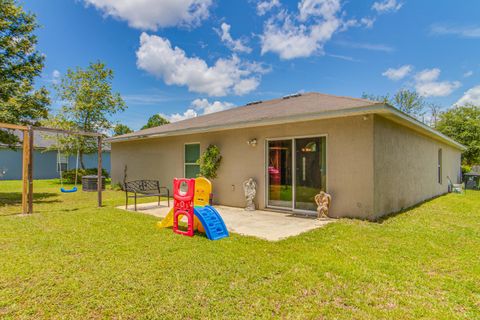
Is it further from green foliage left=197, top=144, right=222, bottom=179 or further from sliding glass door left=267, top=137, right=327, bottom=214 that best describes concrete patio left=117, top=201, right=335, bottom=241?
green foliage left=197, top=144, right=222, bottom=179

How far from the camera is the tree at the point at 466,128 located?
2180cm

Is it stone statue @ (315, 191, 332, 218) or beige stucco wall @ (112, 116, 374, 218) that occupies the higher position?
beige stucco wall @ (112, 116, 374, 218)

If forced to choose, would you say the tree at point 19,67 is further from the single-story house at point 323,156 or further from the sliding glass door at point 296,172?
the sliding glass door at point 296,172

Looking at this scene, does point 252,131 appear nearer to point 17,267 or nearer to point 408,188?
point 408,188

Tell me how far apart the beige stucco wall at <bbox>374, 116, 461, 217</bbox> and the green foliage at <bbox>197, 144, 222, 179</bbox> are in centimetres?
494

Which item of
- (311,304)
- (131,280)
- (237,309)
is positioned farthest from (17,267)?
(311,304)

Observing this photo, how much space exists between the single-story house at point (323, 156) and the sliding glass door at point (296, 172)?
0.03 m

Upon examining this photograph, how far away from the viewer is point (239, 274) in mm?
3270

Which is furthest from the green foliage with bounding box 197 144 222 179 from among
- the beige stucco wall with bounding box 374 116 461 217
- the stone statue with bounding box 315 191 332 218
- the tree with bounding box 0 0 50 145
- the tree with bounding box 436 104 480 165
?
the tree with bounding box 436 104 480 165

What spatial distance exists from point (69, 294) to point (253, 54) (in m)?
15.3

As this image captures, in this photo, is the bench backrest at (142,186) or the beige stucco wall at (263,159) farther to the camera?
the bench backrest at (142,186)

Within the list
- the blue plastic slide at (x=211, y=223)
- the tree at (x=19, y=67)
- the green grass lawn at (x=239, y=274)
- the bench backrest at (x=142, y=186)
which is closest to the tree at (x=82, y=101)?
the tree at (x=19, y=67)

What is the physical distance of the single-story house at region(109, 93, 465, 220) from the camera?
245 inches

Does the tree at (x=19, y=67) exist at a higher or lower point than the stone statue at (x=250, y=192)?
higher
